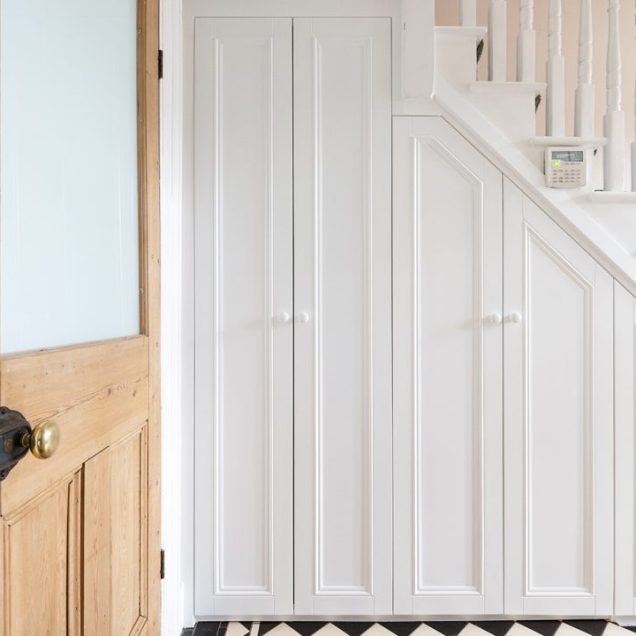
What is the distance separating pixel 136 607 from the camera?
1.12 metres

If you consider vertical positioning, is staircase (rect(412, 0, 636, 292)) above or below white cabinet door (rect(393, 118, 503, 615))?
above

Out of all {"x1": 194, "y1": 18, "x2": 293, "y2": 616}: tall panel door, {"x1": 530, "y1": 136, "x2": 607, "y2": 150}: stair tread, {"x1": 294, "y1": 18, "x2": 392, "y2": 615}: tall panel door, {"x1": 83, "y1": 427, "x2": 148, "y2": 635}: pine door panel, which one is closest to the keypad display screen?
{"x1": 530, "y1": 136, "x2": 607, "y2": 150}: stair tread

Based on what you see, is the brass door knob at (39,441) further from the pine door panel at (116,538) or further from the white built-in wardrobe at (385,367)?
the white built-in wardrobe at (385,367)

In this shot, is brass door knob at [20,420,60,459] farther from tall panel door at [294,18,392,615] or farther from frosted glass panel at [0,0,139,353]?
tall panel door at [294,18,392,615]

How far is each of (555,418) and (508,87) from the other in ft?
3.69

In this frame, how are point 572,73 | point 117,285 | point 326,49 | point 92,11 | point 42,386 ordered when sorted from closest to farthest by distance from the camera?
1. point 42,386
2. point 92,11
3. point 117,285
4. point 326,49
5. point 572,73

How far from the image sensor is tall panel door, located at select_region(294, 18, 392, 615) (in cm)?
160

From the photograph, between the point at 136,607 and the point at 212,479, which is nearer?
the point at 136,607

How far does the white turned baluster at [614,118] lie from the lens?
1.59 meters

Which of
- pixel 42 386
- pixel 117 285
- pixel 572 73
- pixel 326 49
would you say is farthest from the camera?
pixel 572 73

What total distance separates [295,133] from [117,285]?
86 centimetres

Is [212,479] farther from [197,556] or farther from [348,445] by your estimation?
[348,445]

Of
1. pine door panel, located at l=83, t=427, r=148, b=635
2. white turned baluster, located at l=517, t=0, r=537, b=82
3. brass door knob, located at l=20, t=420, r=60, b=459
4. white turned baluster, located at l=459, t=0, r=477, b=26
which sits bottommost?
pine door panel, located at l=83, t=427, r=148, b=635

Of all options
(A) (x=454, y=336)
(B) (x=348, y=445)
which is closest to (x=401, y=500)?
(B) (x=348, y=445)
